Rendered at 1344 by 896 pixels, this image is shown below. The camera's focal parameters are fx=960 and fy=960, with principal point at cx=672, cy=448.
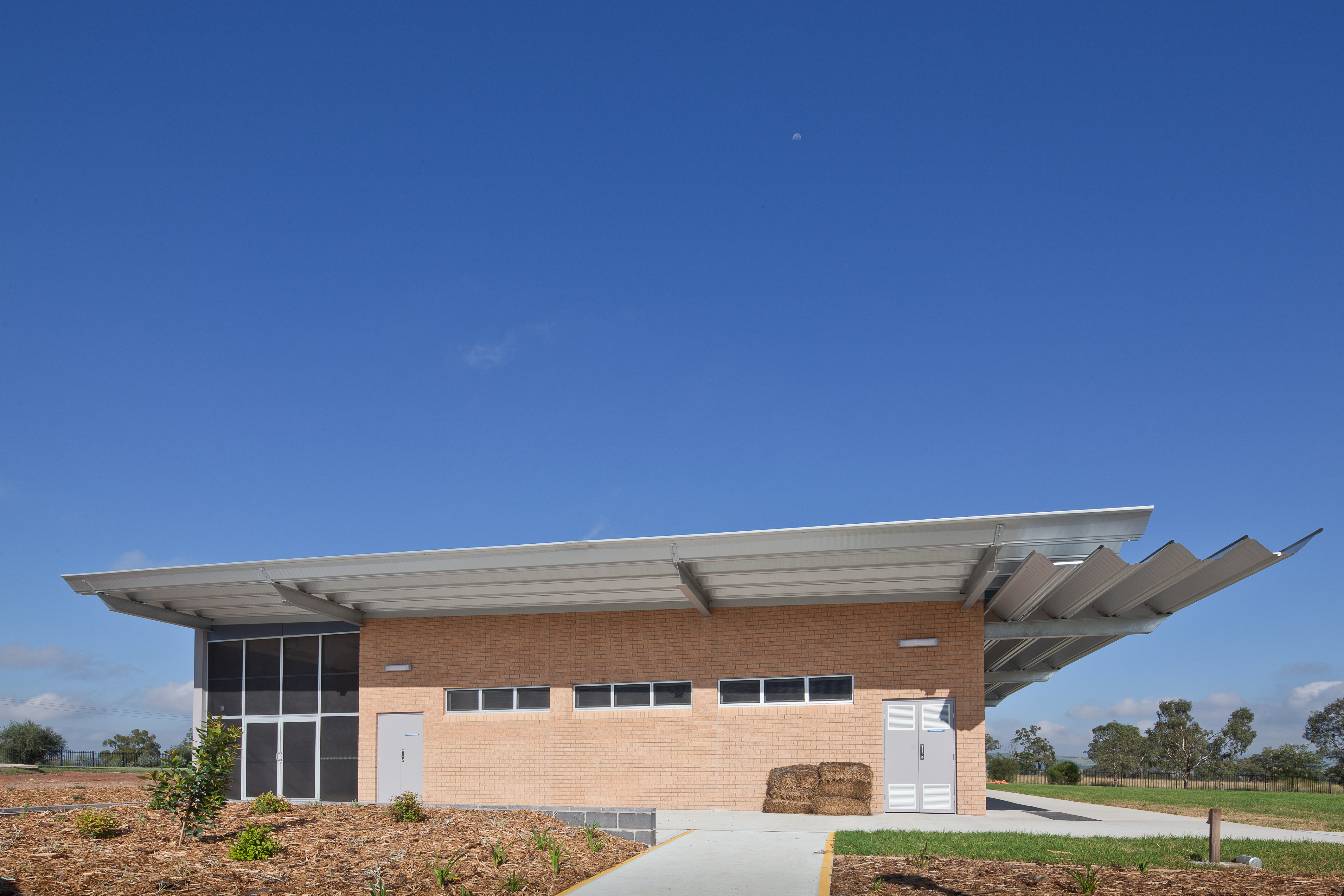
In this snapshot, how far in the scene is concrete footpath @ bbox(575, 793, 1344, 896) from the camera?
9055mm

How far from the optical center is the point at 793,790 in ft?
58.2

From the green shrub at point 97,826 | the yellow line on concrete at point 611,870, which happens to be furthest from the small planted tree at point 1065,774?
the green shrub at point 97,826

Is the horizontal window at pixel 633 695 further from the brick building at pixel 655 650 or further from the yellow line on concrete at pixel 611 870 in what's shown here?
the yellow line on concrete at pixel 611 870

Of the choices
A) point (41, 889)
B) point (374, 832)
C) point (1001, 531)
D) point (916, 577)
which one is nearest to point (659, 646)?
point (916, 577)

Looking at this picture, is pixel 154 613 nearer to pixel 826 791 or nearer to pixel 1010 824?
pixel 826 791

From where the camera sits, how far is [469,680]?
2061 cm

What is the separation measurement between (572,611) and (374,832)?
9.21 meters

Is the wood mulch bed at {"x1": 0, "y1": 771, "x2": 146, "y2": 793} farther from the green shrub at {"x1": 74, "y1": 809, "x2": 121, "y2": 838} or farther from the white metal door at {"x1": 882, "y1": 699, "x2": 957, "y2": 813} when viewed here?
the white metal door at {"x1": 882, "y1": 699, "x2": 957, "y2": 813}

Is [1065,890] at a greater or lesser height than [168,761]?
lesser

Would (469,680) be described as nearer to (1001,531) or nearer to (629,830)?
(629,830)

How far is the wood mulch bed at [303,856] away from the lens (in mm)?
8562

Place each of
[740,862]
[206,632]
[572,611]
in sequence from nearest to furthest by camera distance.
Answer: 1. [740,862]
2. [572,611]
3. [206,632]

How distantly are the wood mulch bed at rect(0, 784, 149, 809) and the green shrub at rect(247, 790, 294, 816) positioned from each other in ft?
8.68

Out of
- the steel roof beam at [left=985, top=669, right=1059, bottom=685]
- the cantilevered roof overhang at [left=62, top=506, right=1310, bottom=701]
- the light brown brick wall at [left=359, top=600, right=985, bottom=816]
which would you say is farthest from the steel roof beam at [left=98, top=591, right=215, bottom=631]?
the steel roof beam at [left=985, top=669, right=1059, bottom=685]
